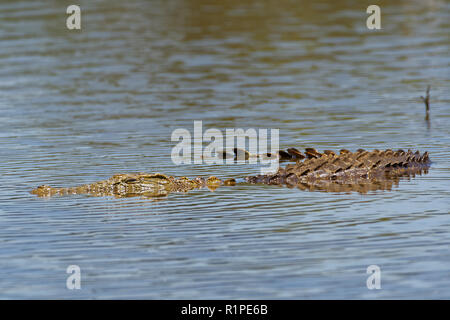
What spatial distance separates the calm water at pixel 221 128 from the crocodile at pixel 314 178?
0.42 meters

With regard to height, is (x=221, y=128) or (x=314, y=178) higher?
(x=221, y=128)

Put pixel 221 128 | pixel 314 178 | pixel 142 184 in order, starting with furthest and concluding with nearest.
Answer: pixel 221 128 → pixel 314 178 → pixel 142 184

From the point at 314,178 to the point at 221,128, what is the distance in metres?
6.35

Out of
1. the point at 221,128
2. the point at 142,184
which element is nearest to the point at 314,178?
the point at 142,184

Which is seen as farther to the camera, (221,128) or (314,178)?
(221,128)

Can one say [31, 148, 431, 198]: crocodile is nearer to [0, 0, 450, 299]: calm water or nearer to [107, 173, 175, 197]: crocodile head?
[107, 173, 175, 197]: crocodile head

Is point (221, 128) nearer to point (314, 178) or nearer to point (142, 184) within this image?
point (314, 178)

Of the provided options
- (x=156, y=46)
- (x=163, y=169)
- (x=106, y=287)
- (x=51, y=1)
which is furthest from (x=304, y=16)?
(x=106, y=287)

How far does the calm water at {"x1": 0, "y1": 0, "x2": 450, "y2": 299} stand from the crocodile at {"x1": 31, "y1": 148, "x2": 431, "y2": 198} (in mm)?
415

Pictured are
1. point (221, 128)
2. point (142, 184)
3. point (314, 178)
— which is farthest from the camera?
point (221, 128)

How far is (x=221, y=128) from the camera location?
74.2ft

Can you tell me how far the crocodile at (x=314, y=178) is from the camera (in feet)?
52.2

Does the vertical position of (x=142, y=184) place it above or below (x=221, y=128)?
below

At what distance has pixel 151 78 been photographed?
103 ft
